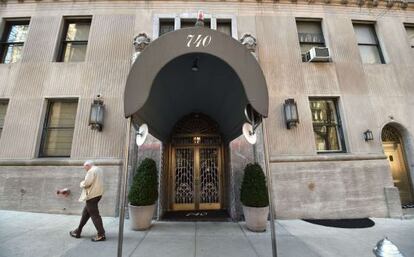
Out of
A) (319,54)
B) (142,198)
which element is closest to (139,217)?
(142,198)

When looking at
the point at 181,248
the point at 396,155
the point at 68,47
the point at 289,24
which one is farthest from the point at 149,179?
the point at 396,155

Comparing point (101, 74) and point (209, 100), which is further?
point (101, 74)

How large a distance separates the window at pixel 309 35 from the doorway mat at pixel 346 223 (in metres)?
6.35

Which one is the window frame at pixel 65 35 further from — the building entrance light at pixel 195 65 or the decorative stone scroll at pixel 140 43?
the building entrance light at pixel 195 65

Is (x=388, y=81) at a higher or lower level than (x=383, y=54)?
lower

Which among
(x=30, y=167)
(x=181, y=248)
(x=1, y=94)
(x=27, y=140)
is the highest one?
(x=1, y=94)

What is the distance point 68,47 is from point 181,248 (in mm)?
8992

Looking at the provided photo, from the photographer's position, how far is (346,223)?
6.29 m

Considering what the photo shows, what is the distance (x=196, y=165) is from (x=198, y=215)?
6.01 ft

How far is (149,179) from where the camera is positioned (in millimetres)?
5648

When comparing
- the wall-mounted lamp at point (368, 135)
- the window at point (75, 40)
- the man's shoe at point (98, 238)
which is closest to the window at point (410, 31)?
the wall-mounted lamp at point (368, 135)

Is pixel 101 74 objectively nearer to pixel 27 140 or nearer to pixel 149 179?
pixel 27 140

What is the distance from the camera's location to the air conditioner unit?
813 centimetres

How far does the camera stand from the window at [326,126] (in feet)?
25.6
